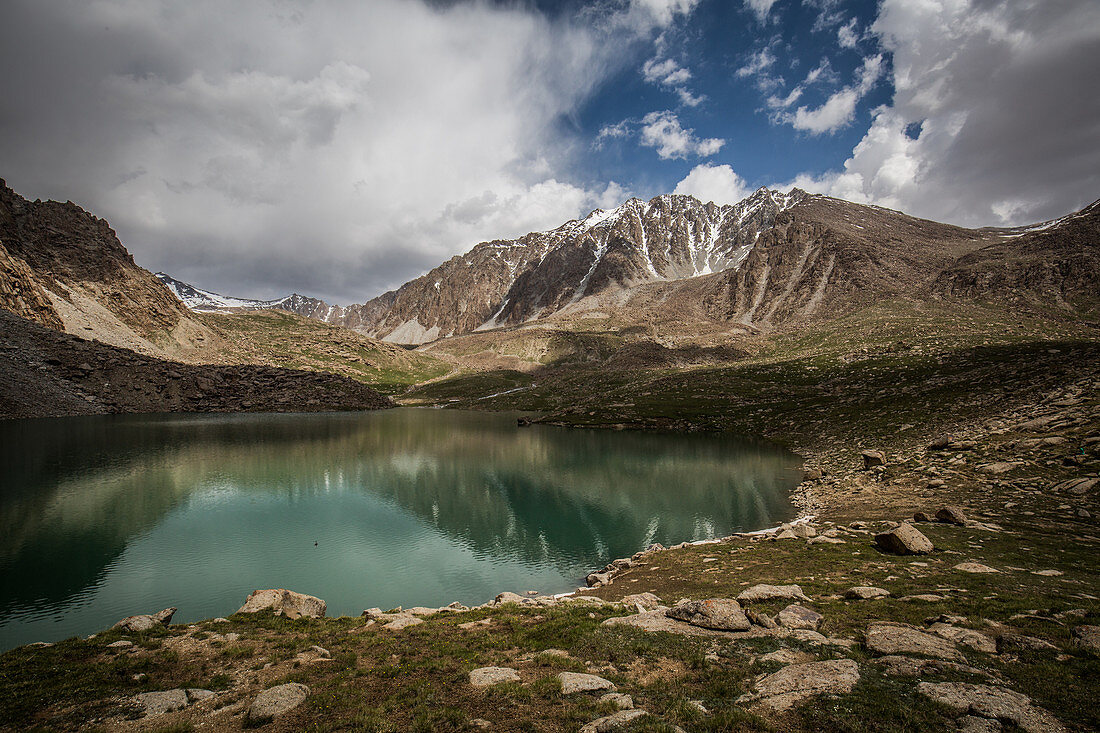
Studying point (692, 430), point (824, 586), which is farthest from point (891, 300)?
point (824, 586)

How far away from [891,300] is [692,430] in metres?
148

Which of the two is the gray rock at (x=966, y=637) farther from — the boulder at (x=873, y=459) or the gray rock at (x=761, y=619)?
the boulder at (x=873, y=459)

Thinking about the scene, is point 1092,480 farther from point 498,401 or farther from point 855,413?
point 498,401

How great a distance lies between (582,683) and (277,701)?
7411mm

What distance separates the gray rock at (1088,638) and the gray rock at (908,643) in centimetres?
243

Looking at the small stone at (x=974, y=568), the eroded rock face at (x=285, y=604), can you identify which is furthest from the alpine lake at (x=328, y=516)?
the small stone at (x=974, y=568)

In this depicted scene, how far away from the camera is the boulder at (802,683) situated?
30.3 feet

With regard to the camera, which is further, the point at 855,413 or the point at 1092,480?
the point at 855,413

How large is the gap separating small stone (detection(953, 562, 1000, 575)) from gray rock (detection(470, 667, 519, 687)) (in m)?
18.1

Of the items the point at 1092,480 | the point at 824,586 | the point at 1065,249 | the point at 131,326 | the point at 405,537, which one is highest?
the point at 1065,249

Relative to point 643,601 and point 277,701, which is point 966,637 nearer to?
point 643,601

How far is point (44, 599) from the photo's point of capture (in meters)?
22.2

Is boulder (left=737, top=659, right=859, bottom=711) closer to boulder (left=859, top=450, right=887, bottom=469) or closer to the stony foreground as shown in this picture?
the stony foreground

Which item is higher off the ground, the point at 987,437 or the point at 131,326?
the point at 131,326
